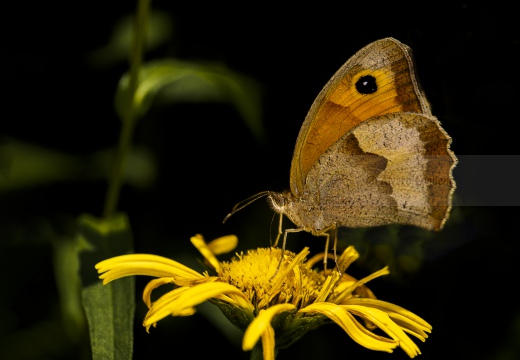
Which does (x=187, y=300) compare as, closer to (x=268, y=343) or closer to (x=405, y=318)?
(x=268, y=343)

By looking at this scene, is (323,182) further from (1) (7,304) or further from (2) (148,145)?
(1) (7,304)

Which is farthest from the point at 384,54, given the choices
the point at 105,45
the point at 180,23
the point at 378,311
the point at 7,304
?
the point at 7,304

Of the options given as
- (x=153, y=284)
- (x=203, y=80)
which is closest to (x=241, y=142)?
(x=203, y=80)

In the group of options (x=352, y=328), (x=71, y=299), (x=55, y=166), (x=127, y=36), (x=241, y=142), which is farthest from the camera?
(x=241, y=142)

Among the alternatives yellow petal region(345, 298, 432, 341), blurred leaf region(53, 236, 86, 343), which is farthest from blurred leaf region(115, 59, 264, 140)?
yellow petal region(345, 298, 432, 341)

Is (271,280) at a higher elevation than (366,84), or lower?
lower

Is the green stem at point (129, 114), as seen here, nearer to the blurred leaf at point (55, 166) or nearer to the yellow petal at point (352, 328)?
the blurred leaf at point (55, 166)

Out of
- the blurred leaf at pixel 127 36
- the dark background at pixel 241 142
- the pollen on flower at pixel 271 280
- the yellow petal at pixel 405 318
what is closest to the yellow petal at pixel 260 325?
the pollen on flower at pixel 271 280
